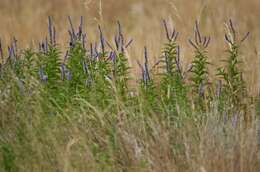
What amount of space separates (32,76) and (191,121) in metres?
1.00

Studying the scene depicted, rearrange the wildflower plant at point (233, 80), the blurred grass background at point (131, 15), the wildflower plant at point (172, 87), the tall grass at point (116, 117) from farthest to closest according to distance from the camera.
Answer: the blurred grass background at point (131, 15) → the wildflower plant at point (233, 80) → the wildflower plant at point (172, 87) → the tall grass at point (116, 117)

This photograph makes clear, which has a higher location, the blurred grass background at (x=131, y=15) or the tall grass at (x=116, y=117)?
the blurred grass background at (x=131, y=15)

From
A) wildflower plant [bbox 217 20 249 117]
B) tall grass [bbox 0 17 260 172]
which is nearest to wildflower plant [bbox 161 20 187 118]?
tall grass [bbox 0 17 260 172]

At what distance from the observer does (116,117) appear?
479 cm

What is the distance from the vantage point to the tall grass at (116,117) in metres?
4.48

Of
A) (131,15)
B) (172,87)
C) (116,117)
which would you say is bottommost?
(116,117)

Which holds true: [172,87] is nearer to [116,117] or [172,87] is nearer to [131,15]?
[116,117]

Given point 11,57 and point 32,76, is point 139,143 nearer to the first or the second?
point 32,76

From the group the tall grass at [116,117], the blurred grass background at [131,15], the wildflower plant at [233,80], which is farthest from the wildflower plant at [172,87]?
the blurred grass background at [131,15]

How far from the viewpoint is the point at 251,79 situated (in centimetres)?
542

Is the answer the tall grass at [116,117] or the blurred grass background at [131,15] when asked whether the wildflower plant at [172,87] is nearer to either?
the tall grass at [116,117]

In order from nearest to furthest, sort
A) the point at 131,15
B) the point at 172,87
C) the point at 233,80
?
the point at 172,87, the point at 233,80, the point at 131,15

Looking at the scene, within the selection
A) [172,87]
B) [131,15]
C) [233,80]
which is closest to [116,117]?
[172,87]

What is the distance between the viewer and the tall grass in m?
4.48
